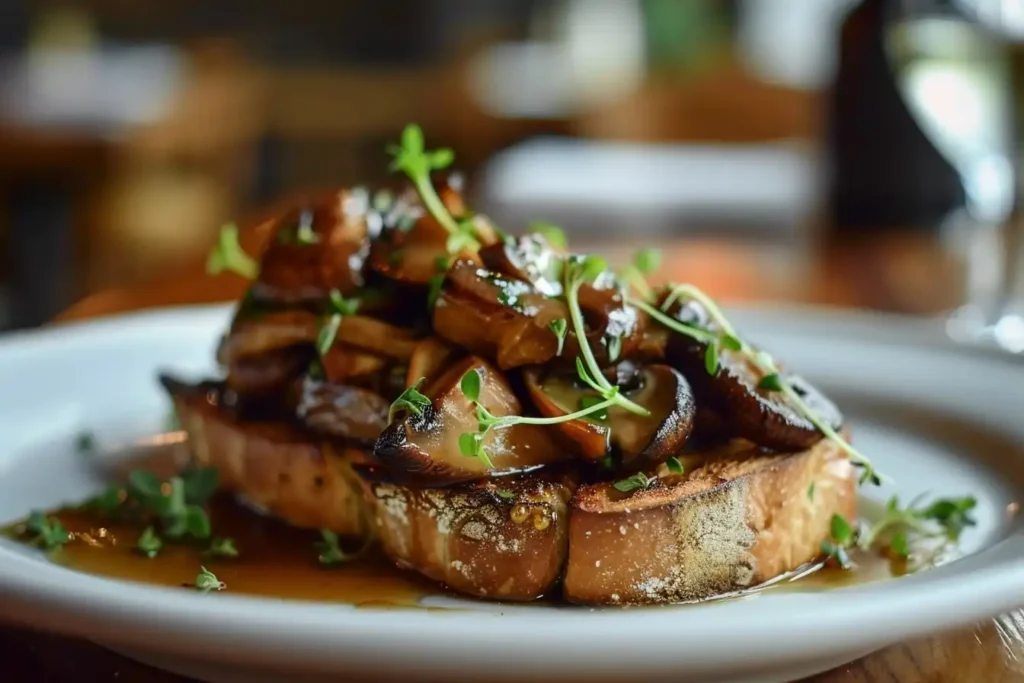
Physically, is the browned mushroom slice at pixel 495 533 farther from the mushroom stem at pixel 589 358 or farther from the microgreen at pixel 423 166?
the microgreen at pixel 423 166

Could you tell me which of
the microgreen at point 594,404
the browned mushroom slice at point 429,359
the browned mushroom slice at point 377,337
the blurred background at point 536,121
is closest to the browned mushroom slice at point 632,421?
the microgreen at point 594,404

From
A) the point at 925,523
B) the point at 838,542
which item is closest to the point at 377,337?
the point at 838,542

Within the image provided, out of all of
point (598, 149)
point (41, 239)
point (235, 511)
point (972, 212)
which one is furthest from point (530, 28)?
point (235, 511)

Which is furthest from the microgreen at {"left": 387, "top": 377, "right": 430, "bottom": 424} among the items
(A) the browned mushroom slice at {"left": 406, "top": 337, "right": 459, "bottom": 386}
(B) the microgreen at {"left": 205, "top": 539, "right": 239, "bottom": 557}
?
(B) the microgreen at {"left": 205, "top": 539, "right": 239, "bottom": 557}

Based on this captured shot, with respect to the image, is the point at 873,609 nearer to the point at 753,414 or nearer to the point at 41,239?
the point at 753,414

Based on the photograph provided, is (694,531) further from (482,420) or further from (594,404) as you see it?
(482,420)

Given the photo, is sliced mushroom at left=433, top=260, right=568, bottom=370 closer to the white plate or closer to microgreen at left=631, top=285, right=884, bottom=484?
microgreen at left=631, top=285, right=884, bottom=484
